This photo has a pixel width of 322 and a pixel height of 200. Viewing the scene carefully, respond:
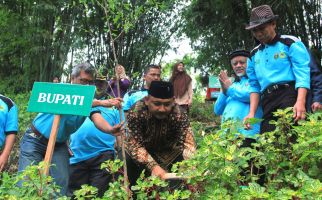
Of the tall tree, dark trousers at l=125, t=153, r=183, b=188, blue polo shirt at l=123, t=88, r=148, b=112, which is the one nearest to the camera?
dark trousers at l=125, t=153, r=183, b=188

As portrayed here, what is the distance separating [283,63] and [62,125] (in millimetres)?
1689

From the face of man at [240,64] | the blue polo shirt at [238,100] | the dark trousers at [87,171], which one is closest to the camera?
the blue polo shirt at [238,100]

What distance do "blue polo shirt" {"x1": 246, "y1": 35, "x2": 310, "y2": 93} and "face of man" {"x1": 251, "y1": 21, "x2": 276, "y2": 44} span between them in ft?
0.12

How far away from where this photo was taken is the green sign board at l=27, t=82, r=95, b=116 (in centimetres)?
303

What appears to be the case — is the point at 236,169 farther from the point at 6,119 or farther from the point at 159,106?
the point at 6,119

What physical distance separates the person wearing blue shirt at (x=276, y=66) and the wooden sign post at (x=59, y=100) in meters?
1.10

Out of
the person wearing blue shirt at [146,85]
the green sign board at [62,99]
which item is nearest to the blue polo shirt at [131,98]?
the person wearing blue shirt at [146,85]

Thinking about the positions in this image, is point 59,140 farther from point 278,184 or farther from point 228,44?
point 228,44

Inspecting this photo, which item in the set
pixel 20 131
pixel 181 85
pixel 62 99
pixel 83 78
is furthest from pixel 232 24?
pixel 62 99

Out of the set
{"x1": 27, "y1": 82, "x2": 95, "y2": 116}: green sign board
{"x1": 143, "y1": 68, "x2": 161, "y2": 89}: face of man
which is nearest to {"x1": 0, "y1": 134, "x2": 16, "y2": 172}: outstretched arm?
{"x1": 27, "y1": 82, "x2": 95, "y2": 116}: green sign board

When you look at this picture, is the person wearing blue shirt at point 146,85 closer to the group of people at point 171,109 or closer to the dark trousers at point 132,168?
the group of people at point 171,109

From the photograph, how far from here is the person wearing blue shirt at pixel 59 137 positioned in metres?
3.51

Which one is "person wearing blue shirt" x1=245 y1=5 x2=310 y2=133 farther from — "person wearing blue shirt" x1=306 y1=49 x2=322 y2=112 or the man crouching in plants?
the man crouching in plants

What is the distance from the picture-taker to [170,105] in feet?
10.4
